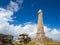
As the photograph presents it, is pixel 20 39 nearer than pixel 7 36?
No

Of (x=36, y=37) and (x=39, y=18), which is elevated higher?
(x=39, y=18)

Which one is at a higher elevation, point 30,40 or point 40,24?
point 40,24

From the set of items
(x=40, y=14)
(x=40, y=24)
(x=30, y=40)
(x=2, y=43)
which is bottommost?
(x=2, y=43)

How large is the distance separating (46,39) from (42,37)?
100 inches

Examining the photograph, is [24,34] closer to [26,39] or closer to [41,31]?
[26,39]

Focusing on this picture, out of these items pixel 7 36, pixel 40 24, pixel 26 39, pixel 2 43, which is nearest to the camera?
pixel 2 43

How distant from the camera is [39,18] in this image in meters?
86.2

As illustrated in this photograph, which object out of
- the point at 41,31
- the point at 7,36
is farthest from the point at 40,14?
the point at 7,36

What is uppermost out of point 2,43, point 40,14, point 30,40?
point 40,14

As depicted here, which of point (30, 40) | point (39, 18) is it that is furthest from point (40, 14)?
point (30, 40)

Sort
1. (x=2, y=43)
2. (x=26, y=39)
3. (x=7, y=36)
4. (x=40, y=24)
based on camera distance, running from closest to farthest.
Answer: (x=2, y=43)
(x=7, y=36)
(x=26, y=39)
(x=40, y=24)

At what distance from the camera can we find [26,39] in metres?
78.5

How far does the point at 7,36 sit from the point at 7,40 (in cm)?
51

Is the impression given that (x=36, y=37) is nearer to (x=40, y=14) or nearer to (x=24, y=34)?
(x=24, y=34)
